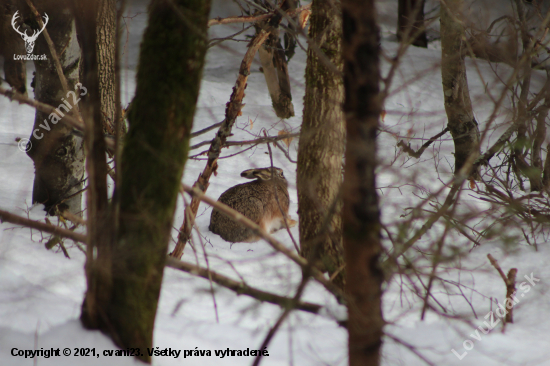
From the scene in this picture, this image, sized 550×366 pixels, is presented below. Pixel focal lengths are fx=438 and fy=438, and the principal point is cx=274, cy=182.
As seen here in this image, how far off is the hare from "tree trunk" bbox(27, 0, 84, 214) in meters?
1.52

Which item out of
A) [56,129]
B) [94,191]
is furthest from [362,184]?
[56,129]

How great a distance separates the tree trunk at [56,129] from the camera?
403 centimetres

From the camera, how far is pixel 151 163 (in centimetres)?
152

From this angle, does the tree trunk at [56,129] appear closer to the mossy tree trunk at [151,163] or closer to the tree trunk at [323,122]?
the tree trunk at [323,122]

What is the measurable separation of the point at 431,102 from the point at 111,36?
6.31 m

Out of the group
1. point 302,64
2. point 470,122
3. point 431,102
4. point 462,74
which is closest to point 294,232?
point 470,122

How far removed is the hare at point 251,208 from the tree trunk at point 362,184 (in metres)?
3.19

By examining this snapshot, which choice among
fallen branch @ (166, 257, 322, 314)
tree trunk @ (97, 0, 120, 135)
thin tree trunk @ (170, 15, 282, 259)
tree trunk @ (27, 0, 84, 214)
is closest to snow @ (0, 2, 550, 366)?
fallen branch @ (166, 257, 322, 314)

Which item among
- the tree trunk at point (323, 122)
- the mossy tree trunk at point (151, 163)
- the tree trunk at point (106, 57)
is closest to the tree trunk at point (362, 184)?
the mossy tree trunk at point (151, 163)

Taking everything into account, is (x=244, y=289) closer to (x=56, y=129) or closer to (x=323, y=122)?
(x=323, y=122)

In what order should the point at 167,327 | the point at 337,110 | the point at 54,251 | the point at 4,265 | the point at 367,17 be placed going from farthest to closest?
the point at 337,110 < the point at 54,251 < the point at 4,265 < the point at 167,327 < the point at 367,17

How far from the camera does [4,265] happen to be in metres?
2.56

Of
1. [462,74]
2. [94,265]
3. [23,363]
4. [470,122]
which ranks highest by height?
[462,74]

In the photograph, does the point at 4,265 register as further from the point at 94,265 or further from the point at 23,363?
the point at 94,265
